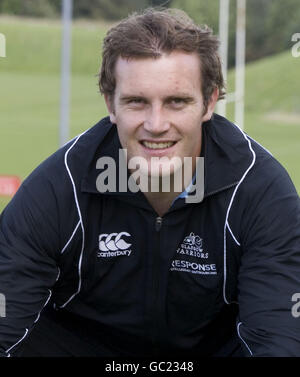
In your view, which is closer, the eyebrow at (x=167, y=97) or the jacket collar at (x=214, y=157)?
the eyebrow at (x=167, y=97)

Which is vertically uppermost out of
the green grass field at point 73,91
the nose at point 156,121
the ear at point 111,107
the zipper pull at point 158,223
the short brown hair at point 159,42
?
the green grass field at point 73,91

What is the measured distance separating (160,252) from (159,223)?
0.36 feet

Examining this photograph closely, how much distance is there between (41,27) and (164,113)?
15.2m

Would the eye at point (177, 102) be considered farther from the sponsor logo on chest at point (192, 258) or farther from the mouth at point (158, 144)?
the sponsor logo on chest at point (192, 258)

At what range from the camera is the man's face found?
274cm

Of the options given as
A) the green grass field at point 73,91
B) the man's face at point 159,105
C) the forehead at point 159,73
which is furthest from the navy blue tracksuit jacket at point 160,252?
the green grass field at point 73,91

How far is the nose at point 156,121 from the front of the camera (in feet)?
8.97

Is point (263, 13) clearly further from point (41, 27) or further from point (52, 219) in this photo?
point (52, 219)

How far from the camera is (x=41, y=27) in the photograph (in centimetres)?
1744

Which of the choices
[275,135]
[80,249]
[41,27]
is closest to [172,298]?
[80,249]

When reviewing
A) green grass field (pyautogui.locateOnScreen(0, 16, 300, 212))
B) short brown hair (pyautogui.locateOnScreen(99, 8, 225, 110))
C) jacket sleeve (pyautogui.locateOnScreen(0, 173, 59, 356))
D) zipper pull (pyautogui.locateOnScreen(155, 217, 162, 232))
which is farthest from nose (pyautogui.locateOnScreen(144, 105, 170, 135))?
green grass field (pyautogui.locateOnScreen(0, 16, 300, 212))

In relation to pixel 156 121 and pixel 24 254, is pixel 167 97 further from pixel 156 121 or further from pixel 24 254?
pixel 24 254

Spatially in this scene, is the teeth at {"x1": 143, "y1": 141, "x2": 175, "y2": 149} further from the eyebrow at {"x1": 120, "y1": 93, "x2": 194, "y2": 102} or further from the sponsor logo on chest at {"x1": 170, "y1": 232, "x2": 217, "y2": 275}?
the sponsor logo on chest at {"x1": 170, "y1": 232, "x2": 217, "y2": 275}

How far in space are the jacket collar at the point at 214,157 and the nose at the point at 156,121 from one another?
0.25 metres
